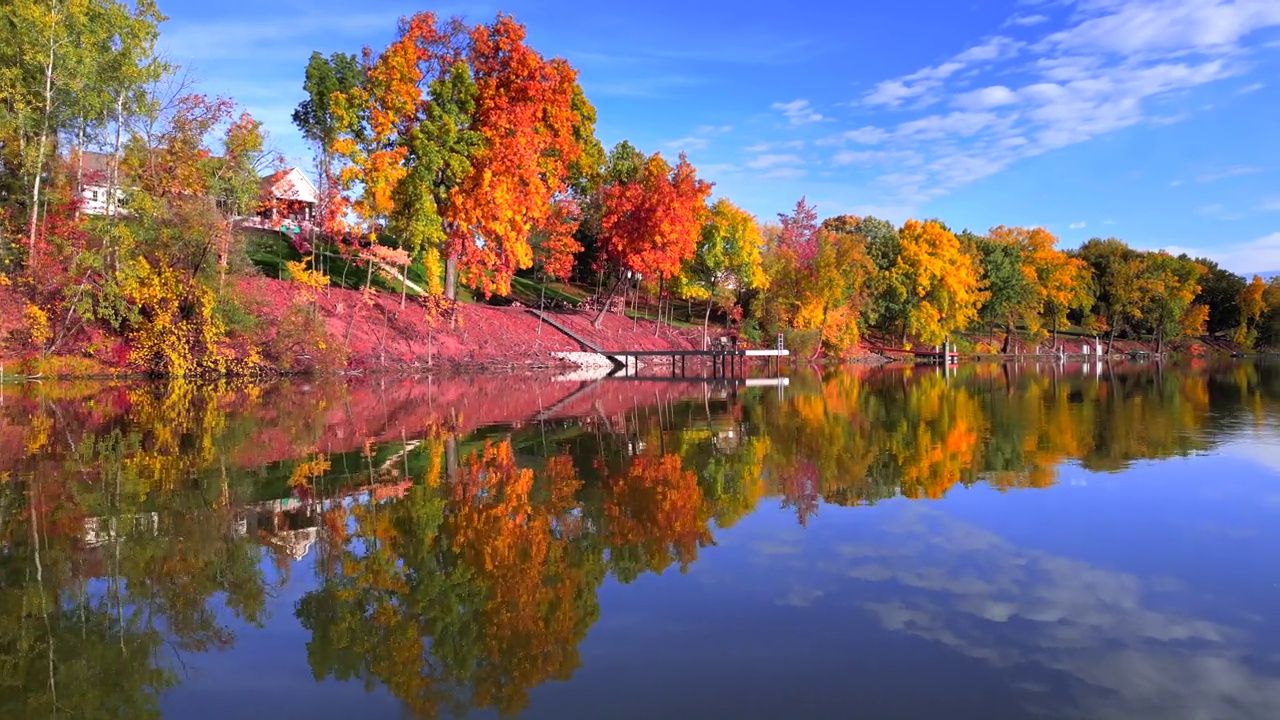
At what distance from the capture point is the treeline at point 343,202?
30391 millimetres

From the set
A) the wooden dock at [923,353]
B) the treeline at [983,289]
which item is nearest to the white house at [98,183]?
the treeline at [983,289]

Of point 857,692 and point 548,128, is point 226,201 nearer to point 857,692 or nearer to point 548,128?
point 548,128

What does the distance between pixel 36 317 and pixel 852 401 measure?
90.0 ft

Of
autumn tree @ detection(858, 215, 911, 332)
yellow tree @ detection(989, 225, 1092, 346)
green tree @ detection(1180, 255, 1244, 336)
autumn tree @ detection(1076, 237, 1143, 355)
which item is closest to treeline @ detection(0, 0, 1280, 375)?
autumn tree @ detection(858, 215, 911, 332)

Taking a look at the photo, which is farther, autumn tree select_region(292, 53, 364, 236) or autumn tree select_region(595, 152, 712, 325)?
autumn tree select_region(595, 152, 712, 325)

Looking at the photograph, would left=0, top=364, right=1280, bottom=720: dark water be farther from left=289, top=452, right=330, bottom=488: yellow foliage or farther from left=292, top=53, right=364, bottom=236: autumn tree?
left=292, top=53, right=364, bottom=236: autumn tree

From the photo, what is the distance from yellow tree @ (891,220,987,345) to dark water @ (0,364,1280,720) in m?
53.0

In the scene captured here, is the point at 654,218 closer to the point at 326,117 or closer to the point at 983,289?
the point at 326,117

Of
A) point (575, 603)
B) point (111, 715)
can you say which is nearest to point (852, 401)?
point (575, 603)

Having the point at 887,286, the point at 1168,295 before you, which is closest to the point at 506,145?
the point at 887,286

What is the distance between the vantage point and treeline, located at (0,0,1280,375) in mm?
30391

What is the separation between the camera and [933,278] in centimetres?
6750

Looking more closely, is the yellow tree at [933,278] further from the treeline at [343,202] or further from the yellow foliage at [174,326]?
the yellow foliage at [174,326]

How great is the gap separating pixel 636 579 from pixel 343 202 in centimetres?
3362
